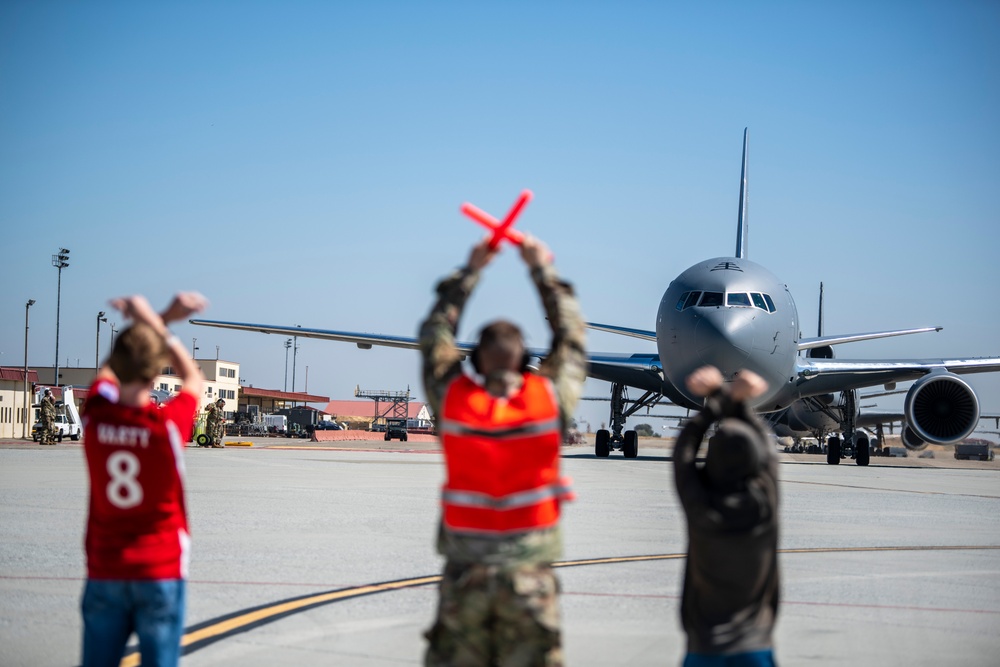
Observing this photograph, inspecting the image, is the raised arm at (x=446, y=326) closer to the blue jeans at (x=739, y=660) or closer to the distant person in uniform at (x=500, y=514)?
the distant person in uniform at (x=500, y=514)

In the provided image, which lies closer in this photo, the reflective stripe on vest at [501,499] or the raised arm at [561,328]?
the reflective stripe on vest at [501,499]

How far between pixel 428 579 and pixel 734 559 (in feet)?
12.8

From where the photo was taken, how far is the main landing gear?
28219 mm

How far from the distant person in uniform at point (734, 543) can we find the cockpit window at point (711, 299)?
17.9 metres

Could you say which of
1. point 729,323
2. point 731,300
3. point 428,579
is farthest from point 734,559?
point 731,300

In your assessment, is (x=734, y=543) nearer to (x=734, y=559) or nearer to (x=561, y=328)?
(x=734, y=559)

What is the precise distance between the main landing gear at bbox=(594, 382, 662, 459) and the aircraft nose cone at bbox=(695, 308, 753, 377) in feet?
23.9

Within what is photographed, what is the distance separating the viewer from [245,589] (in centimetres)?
692

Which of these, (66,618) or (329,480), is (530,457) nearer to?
(66,618)

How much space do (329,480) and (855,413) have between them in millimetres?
17640

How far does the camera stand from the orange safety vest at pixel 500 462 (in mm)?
3449

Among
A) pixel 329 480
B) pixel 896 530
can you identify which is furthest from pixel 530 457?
pixel 329 480

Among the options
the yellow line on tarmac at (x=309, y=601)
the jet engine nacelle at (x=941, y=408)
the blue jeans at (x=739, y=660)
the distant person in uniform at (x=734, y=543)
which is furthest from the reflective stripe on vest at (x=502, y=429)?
the jet engine nacelle at (x=941, y=408)

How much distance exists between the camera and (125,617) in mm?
3730
